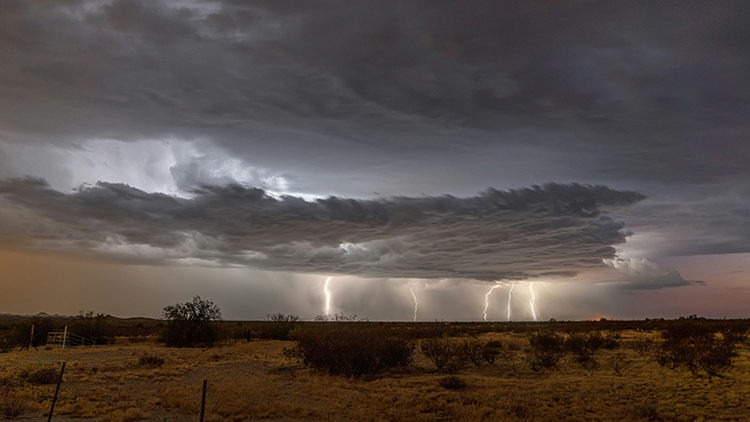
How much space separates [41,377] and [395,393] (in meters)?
16.8

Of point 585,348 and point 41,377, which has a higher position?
point 585,348

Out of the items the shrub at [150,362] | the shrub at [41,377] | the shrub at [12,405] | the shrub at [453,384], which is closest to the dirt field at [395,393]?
the shrub at [12,405]

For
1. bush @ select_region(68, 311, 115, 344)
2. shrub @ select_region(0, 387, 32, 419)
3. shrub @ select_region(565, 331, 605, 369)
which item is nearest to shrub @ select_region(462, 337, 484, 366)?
shrub @ select_region(565, 331, 605, 369)

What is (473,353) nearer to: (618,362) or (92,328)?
(618,362)

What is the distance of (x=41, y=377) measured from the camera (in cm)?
2236

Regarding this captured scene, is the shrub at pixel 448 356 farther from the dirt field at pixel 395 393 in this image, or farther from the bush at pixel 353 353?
the bush at pixel 353 353

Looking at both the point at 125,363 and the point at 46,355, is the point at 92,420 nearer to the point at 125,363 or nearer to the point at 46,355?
the point at 125,363

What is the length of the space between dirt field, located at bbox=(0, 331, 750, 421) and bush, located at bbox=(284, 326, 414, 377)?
36.1 inches

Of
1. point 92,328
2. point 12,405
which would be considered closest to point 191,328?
point 92,328

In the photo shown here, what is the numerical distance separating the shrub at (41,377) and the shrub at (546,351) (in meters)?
25.2

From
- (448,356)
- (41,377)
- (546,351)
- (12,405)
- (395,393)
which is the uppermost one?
(546,351)

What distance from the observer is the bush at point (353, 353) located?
86.5ft

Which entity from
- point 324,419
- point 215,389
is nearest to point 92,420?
point 215,389

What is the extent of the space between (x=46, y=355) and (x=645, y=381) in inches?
1531
